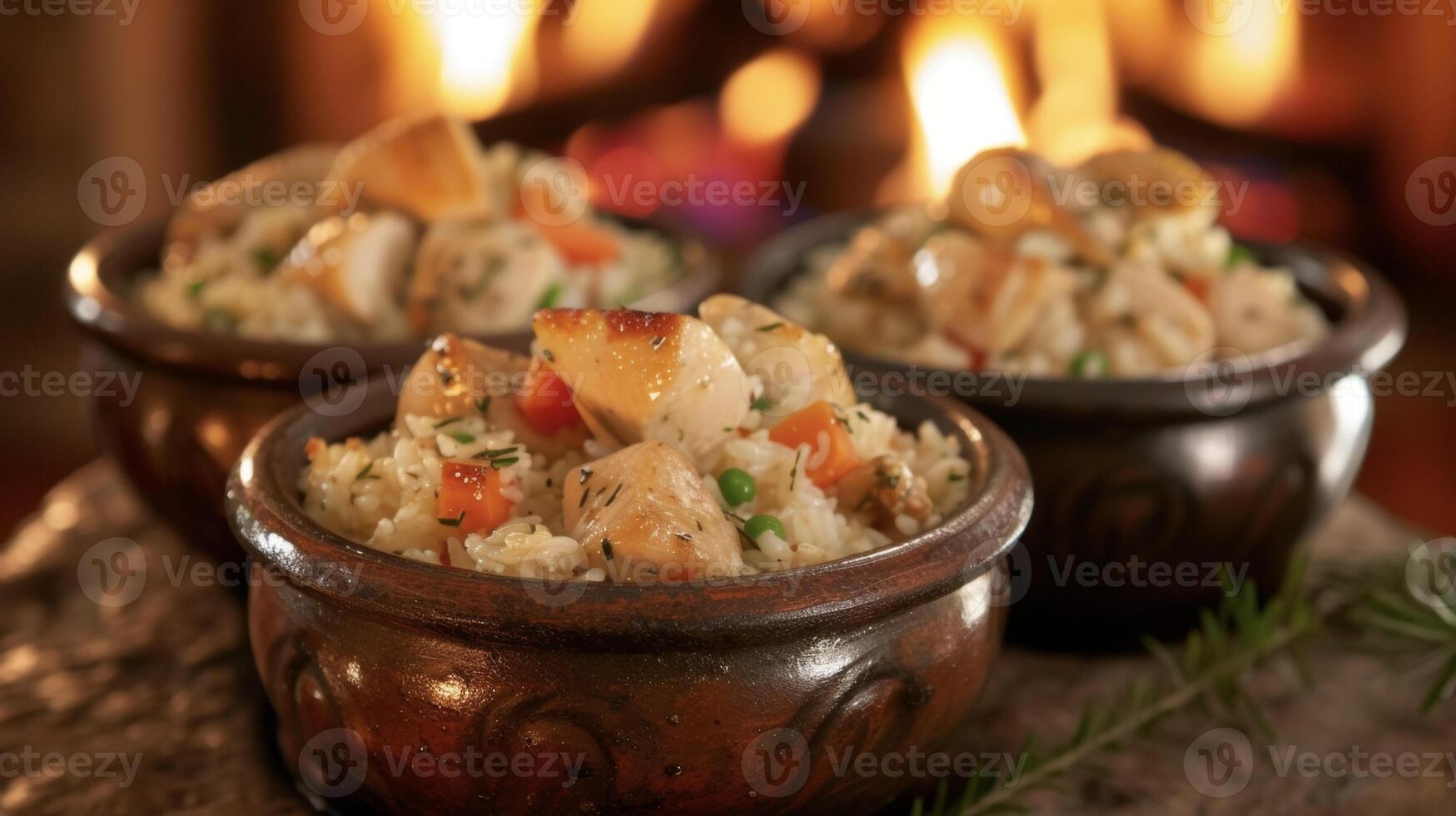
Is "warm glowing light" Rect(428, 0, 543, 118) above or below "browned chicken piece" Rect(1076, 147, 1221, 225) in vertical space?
below

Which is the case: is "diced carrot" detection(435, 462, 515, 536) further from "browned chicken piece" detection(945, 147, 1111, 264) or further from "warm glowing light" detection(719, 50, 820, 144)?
"warm glowing light" detection(719, 50, 820, 144)

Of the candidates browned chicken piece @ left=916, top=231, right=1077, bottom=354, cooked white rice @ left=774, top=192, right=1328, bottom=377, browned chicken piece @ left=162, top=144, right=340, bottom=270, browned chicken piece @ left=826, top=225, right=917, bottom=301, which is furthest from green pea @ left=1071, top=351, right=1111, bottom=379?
browned chicken piece @ left=162, top=144, right=340, bottom=270

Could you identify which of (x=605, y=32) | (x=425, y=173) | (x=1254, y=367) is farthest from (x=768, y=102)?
(x=1254, y=367)

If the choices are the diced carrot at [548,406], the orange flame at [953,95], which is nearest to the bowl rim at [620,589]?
the diced carrot at [548,406]

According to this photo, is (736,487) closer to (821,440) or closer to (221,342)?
(821,440)

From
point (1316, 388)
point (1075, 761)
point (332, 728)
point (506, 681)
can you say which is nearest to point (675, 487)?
point (506, 681)

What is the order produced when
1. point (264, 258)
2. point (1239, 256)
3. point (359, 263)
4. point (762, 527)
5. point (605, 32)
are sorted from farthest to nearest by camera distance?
1. point (605, 32)
2. point (1239, 256)
3. point (264, 258)
4. point (359, 263)
5. point (762, 527)
